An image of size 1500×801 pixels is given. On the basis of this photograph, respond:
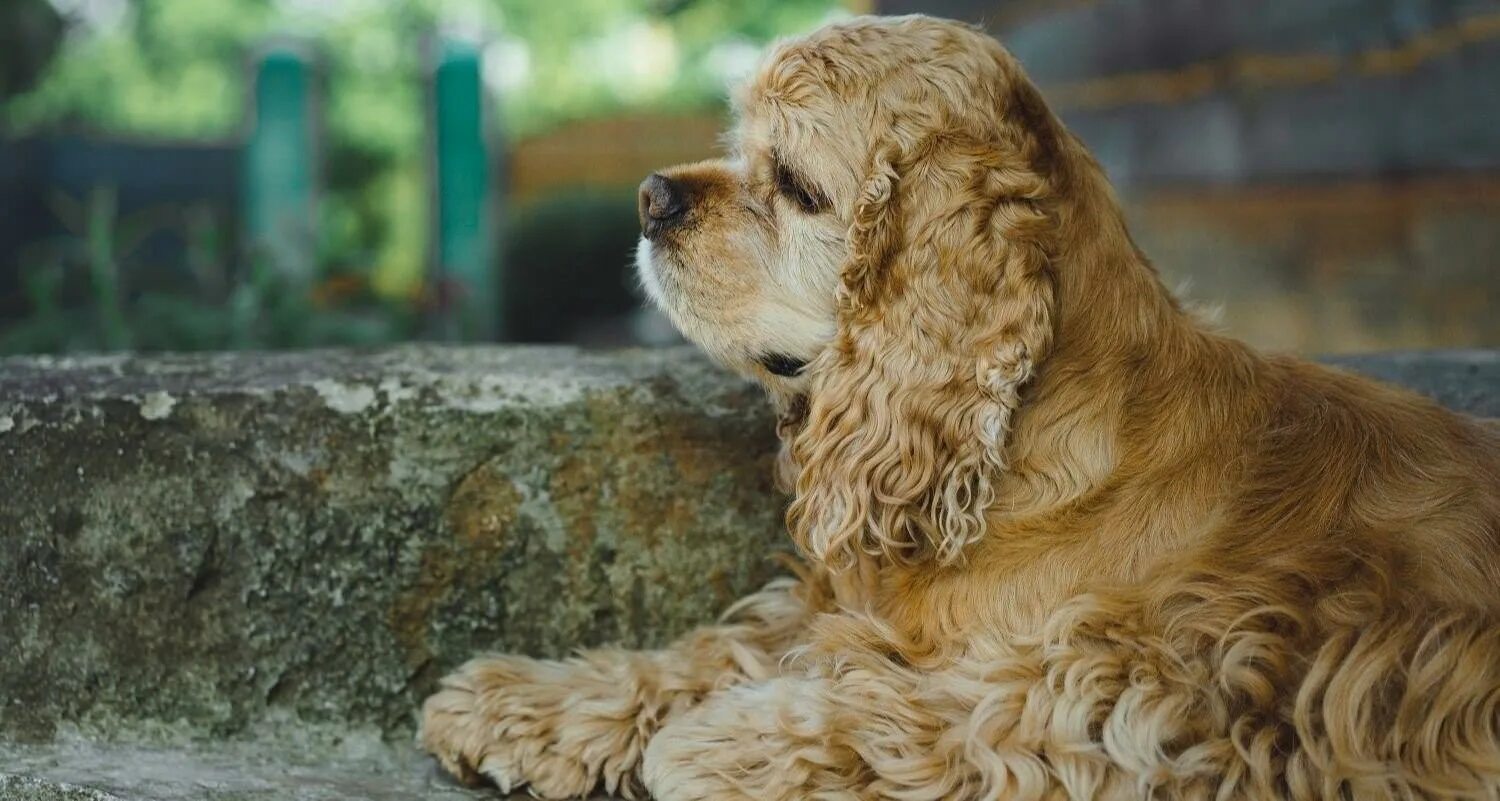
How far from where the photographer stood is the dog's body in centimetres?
227

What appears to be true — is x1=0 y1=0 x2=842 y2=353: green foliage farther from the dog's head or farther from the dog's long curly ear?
the dog's long curly ear

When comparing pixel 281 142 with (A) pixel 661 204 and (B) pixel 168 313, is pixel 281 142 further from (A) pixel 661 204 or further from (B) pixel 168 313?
(A) pixel 661 204

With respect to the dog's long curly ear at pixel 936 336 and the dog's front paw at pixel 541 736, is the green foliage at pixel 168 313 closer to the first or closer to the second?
the dog's front paw at pixel 541 736

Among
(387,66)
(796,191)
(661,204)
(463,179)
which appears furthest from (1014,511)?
(387,66)

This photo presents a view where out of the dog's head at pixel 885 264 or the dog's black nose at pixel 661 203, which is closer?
the dog's head at pixel 885 264

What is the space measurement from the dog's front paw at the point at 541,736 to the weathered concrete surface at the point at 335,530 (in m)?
0.27

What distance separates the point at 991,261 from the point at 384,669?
148cm

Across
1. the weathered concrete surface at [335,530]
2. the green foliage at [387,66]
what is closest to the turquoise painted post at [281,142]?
the weathered concrete surface at [335,530]

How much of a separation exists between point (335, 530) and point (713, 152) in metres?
1.26

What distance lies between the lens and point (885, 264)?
2.59 metres

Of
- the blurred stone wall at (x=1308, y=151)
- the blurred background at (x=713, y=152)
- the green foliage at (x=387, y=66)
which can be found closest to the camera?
the blurred stone wall at (x=1308, y=151)

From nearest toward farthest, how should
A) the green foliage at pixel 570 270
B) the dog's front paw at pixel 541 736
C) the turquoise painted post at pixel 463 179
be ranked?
the dog's front paw at pixel 541 736 → the turquoise painted post at pixel 463 179 → the green foliage at pixel 570 270

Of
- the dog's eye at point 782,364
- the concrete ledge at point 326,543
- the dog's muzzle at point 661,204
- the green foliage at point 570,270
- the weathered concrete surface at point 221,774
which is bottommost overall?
the green foliage at point 570,270

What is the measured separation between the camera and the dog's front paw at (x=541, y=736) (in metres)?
2.78
